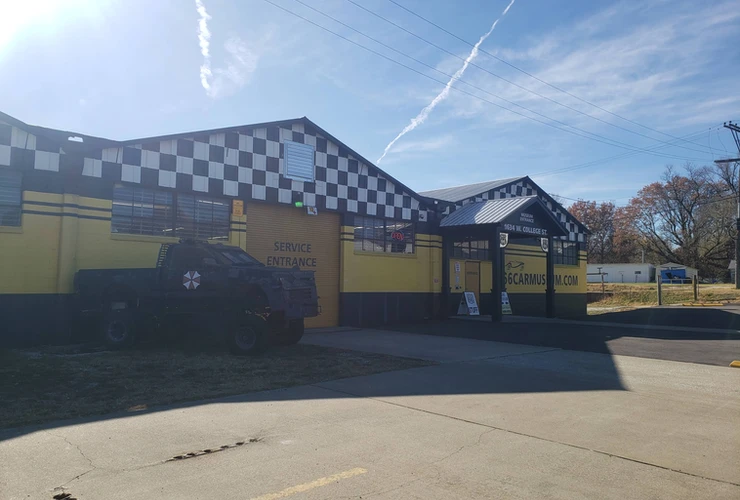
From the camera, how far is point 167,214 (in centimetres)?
1315

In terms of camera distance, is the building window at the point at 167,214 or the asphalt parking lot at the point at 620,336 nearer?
the asphalt parking lot at the point at 620,336

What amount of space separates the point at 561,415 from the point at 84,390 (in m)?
5.82

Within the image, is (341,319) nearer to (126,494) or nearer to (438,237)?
(438,237)

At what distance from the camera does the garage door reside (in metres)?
14.8

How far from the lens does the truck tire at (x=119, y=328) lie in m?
10.4

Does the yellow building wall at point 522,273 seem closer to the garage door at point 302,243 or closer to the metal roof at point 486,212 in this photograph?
the metal roof at point 486,212

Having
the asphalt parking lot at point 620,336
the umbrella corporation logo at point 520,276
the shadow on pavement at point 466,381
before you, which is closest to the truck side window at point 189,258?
the shadow on pavement at point 466,381

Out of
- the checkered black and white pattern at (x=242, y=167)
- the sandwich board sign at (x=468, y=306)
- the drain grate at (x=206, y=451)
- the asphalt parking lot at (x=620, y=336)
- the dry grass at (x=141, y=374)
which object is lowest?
the drain grate at (x=206, y=451)

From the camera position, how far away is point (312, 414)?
616cm

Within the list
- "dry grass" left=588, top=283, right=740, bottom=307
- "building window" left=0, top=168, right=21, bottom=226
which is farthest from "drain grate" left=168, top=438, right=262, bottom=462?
"dry grass" left=588, top=283, right=740, bottom=307

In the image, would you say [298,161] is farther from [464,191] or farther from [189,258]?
[464,191]

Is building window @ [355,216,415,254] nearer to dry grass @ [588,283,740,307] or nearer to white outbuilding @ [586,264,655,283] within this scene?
dry grass @ [588,283,740,307]

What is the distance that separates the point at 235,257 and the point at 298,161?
529 centimetres

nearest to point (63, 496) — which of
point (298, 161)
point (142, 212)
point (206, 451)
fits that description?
point (206, 451)
